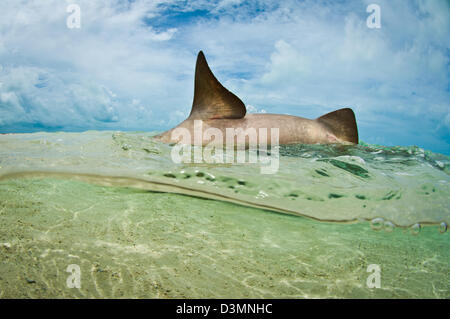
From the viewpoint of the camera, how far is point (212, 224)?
391cm

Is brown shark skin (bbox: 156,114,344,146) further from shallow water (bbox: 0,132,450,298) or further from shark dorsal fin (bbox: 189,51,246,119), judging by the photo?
shallow water (bbox: 0,132,450,298)

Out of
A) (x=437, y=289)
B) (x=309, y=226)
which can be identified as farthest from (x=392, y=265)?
(x=309, y=226)

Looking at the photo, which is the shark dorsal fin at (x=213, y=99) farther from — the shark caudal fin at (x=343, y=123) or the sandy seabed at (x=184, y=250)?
the sandy seabed at (x=184, y=250)

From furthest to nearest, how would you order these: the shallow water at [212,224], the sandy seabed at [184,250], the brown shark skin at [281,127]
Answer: the brown shark skin at [281,127]
the shallow water at [212,224]
the sandy seabed at [184,250]

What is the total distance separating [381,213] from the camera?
4547 mm

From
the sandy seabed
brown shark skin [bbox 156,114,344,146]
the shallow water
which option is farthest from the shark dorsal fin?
the sandy seabed

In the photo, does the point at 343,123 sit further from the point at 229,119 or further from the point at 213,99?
the point at 213,99

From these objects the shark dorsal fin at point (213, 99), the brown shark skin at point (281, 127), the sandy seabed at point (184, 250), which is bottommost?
the sandy seabed at point (184, 250)

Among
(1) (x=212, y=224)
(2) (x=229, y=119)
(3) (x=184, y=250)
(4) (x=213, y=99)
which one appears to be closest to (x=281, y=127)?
(2) (x=229, y=119)

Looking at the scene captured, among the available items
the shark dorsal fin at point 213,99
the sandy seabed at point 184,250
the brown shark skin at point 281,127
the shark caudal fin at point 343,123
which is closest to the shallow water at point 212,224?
the sandy seabed at point 184,250

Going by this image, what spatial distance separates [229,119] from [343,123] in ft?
10.9

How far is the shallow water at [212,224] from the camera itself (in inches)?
93.7
